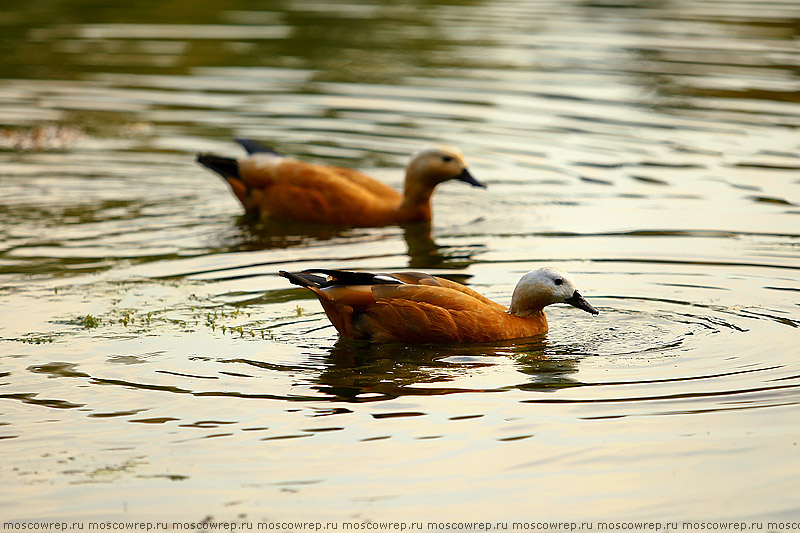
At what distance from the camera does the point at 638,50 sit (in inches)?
847

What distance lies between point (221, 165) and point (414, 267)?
318 centimetres

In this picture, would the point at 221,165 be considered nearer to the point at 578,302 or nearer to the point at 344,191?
the point at 344,191

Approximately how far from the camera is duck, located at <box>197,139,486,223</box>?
12.9 metres

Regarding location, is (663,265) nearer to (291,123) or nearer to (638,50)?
(291,123)

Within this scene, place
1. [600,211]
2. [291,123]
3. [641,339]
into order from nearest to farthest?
[641,339] < [600,211] < [291,123]

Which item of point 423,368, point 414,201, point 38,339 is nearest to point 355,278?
point 423,368

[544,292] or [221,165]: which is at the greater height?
[221,165]

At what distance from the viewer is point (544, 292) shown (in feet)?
29.0

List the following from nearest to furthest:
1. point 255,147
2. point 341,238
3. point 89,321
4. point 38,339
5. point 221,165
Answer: point 38,339, point 89,321, point 341,238, point 221,165, point 255,147

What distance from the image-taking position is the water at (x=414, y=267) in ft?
21.5

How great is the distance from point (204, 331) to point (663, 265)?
4.26m

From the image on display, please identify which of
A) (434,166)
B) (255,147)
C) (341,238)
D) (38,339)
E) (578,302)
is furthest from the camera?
(255,147)

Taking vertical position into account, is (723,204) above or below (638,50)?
below

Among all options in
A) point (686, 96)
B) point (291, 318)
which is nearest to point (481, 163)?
point (686, 96)
